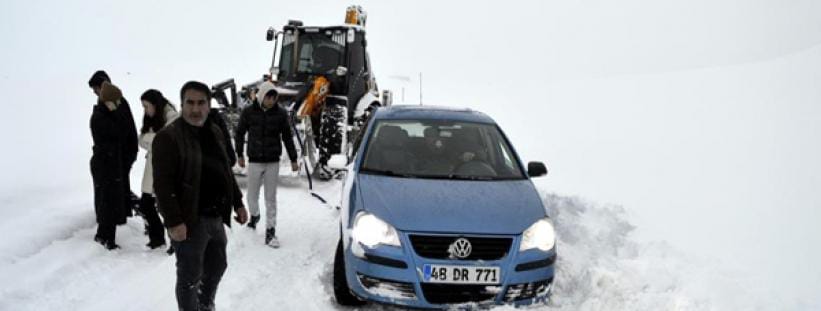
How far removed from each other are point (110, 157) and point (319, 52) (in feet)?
20.2

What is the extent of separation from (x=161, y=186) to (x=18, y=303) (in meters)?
2.02

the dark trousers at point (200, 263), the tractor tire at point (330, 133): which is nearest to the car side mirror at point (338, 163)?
the dark trousers at point (200, 263)

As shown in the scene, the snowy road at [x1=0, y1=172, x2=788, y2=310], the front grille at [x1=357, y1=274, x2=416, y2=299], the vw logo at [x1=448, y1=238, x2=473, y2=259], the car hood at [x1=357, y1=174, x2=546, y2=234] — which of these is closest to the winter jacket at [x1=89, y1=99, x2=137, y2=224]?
the snowy road at [x1=0, y1=172, x2=788, y2=310]

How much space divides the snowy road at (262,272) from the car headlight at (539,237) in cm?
55

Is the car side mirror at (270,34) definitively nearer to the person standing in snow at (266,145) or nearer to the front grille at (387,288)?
the person standing in snow at (266,145)

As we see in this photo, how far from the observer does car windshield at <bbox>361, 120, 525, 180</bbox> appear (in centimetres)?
459

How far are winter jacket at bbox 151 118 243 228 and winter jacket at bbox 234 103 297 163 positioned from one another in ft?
8.34

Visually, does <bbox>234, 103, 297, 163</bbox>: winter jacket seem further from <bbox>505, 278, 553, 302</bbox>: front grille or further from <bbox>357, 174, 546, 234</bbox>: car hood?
<bbox>505, 278, 553, 302</bbox>: front grille

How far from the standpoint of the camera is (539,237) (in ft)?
12.4

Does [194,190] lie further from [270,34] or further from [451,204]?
[270,34]

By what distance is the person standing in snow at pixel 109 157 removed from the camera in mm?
4938

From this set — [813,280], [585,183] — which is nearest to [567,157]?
[585,183]

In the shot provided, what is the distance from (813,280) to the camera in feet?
14.5

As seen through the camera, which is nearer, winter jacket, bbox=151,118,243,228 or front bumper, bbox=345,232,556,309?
winter jacket, bbox=151,118,243,228
